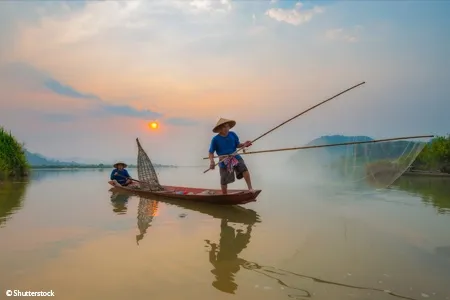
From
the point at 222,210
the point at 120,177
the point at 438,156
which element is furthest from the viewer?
the point at 438,156

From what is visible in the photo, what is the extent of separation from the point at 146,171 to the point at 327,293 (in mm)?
11025

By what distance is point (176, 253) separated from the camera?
4.54 meters

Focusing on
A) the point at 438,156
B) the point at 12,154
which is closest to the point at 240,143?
the point at 12,154

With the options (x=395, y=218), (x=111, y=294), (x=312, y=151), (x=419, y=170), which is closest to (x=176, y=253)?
(x=111, y=294)

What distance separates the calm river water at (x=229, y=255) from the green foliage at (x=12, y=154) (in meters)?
20.5

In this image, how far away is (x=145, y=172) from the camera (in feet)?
43.3

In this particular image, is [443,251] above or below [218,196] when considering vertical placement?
below

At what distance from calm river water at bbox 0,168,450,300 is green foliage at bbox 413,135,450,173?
3305 cm

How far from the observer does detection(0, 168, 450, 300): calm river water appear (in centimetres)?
326

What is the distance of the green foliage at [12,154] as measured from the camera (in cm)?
2456

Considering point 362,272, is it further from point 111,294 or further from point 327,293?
point 111,294

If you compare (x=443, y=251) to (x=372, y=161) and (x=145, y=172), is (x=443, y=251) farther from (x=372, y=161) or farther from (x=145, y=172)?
(x=145, y=172)

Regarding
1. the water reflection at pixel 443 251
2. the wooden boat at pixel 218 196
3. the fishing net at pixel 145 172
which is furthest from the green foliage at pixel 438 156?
the water reflection at pixel 443 251

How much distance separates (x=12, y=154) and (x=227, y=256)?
2815 centimetres
